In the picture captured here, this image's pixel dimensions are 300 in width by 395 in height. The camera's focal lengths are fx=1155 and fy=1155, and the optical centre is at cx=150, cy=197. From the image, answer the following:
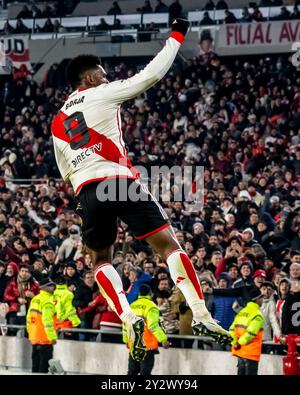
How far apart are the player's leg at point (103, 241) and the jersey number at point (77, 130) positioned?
13.5 inches

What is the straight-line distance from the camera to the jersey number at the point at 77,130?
875 cm

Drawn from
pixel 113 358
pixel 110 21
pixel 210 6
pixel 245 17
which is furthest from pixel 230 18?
pixel 113 358

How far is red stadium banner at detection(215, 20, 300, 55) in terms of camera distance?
27.6 meters

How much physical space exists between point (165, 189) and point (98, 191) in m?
11.2

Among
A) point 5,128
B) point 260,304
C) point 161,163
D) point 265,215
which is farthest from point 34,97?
point 260,304

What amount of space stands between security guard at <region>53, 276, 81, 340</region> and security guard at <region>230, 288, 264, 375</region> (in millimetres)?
2918

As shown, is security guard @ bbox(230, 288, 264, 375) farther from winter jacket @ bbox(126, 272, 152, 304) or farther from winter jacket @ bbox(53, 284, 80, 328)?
winter jacket @ bbox(53, 284, 80, 328)

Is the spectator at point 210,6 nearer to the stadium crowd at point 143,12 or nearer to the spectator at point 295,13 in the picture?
the stadium crowd at point 143,12

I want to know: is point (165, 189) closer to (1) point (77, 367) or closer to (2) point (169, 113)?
(1) point (77, 367)

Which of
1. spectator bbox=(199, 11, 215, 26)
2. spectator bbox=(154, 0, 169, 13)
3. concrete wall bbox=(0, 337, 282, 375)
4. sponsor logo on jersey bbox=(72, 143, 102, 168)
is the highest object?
spectator bbox=(154, 0, 169, 13)

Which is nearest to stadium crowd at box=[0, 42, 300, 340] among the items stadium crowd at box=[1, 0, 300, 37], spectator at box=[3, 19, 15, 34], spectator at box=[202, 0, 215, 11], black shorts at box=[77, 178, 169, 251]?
stadium crowd at box=[1, 0, 300, 37]

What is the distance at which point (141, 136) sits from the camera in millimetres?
25484

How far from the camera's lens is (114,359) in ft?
54.3

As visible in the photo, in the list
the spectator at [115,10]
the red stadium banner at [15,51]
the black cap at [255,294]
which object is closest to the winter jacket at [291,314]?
the black cap at [255,294]
